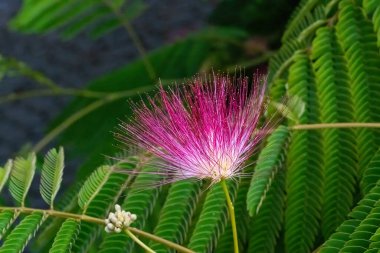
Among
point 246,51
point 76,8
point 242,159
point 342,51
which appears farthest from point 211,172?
point 246,51

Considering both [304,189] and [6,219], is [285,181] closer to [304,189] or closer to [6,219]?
[304,189]

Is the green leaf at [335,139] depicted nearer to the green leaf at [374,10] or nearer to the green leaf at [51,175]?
the green leaf at [374,10]

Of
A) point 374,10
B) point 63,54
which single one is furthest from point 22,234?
point 63,54

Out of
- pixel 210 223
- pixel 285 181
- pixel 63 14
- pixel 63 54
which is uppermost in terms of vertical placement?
pixel 63 54

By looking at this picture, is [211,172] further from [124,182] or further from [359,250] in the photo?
[124,182]

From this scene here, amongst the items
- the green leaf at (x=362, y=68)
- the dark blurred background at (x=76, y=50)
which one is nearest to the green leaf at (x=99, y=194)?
the green leaf at (x=362, y=68)

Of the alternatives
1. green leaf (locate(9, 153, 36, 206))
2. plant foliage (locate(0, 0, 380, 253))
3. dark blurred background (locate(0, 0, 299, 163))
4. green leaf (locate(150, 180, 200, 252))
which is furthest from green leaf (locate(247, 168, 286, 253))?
dark blurred background (locate(0, 0, 299, 163))

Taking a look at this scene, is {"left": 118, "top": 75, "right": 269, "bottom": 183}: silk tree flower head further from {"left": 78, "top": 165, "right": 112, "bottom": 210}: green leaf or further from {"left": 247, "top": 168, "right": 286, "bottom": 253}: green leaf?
{"left": 247, "top": 168, "right": 286, "bottom": 253}: green leaf
